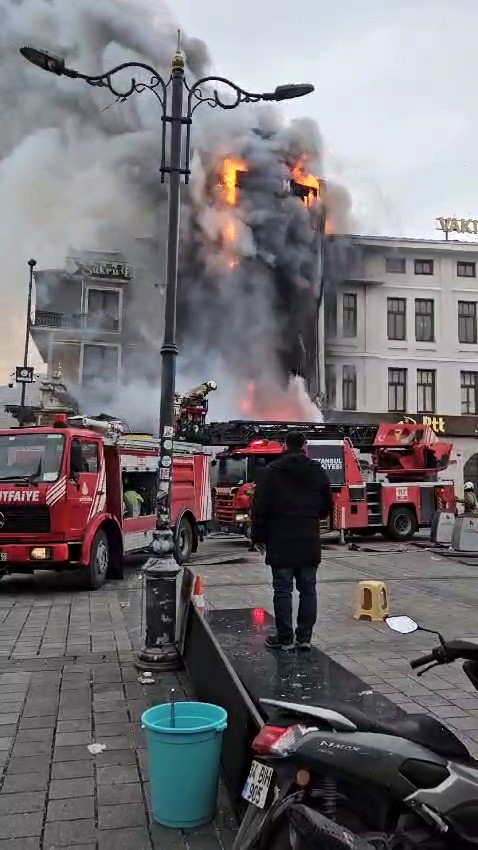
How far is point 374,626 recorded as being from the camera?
809 centimetres

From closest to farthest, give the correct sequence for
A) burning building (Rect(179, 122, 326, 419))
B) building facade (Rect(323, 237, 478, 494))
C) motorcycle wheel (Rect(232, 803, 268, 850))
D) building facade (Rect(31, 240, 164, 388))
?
motorcycle wheel (Rect(232, 803, 268, 850)) → building facade (Rect(31, 240, 164, 388)) → burning building (Rect(179, 122, 326, 419)) → building facade (Rect(323, 237, 478, 494))

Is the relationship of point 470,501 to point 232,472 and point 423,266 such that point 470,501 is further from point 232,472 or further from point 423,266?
point 423,266

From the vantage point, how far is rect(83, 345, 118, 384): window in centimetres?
3600

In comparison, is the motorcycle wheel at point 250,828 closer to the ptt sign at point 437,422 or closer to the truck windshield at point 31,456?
the truck windshield at point 31,456

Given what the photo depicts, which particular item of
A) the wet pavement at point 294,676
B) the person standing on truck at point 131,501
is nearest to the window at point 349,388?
the person standing on truck at point 131,501

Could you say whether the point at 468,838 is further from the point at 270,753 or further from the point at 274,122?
the point at 274,122

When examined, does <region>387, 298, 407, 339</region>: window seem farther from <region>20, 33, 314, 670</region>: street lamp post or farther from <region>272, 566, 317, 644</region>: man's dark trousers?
<region>272, 566, 317, 644</region>: man's dark trousers

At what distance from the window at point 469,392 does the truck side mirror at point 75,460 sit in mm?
31158

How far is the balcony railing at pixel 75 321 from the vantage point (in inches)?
1441

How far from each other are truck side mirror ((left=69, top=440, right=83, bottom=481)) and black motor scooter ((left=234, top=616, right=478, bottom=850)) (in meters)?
8.13

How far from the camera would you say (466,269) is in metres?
39.1

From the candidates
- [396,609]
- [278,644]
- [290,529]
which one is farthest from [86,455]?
[278,644]

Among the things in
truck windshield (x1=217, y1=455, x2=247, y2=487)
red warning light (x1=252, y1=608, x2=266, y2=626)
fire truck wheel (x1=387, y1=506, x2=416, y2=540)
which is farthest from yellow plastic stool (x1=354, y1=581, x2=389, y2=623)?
fire truck wheel (x1=387, y1=506, x2=416, y2=540)

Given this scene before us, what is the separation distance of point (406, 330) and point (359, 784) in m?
38.0
